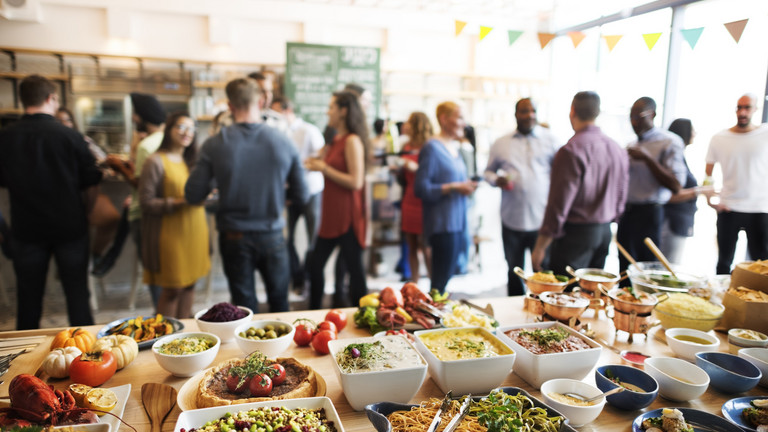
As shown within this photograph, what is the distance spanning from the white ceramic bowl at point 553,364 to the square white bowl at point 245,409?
56 centimetres

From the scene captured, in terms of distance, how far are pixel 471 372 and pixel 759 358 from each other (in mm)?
909

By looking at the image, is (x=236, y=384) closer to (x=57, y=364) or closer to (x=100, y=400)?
(x=100, y=400)

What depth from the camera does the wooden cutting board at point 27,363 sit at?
1296 millimetres

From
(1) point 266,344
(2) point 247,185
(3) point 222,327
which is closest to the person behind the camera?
(1) point 266,344

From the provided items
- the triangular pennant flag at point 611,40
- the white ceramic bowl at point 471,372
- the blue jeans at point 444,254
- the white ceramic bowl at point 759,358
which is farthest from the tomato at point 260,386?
the triangular pennant flag at point 611,40

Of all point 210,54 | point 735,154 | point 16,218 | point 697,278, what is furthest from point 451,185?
point 210,54

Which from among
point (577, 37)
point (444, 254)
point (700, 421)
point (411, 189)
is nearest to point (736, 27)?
point (577, 37)

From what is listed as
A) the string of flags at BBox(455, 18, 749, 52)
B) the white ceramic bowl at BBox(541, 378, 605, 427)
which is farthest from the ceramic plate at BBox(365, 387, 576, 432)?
the string of flags at BBox(455, 18, 749, 52)

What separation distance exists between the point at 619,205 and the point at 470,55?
5.94m

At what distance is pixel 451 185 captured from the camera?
317 centimetres

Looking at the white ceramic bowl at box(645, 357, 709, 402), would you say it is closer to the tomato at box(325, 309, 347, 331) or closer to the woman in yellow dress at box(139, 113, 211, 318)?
the tomato at box(325, 309, 347, 331)

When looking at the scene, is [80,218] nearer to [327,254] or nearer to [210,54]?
[327,254]

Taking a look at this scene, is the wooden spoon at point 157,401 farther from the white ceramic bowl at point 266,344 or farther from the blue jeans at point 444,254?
the blue jeans at point 444,254

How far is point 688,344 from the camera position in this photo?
4.90ft
